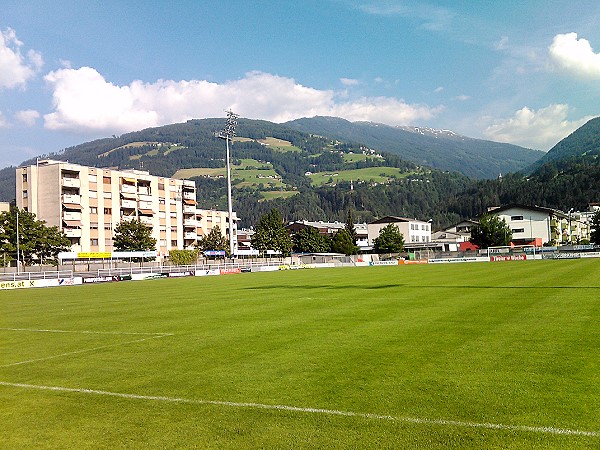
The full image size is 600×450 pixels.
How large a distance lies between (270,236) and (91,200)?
125ft

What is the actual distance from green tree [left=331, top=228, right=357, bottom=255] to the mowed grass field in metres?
113

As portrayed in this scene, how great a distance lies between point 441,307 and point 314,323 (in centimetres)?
599

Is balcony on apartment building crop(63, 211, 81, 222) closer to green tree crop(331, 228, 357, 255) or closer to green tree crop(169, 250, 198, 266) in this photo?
green tree crop(169, 250, 198, 266)

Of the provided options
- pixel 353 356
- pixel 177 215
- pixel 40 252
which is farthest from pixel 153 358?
pixel 177 215

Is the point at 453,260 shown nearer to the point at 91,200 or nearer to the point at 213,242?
the point at 213,242

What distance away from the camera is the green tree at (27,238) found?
7269 centimetres

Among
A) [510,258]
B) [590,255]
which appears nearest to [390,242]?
[510,258]

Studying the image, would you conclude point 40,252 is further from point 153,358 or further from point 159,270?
point 153,358

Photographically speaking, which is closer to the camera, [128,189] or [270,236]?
[128,189]

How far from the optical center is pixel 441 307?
21078 mm

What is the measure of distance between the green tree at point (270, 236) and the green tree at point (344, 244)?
1877 cm

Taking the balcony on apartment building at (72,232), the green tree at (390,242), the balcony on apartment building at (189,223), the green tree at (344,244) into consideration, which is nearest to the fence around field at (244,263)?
the balcony on apartment building at (72,232)

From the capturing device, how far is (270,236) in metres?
117

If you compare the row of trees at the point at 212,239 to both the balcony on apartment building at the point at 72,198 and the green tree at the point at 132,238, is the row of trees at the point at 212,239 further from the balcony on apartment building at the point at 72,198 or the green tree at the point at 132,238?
the balcony on apartment building at the point at 72,198
